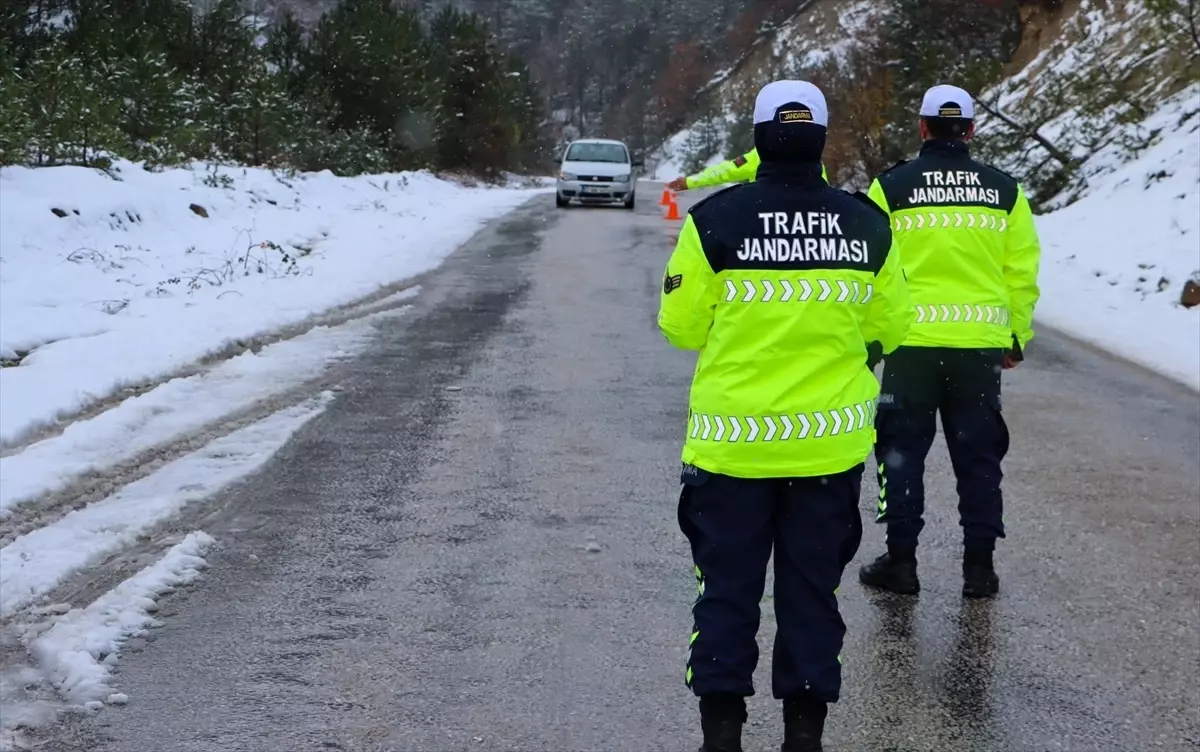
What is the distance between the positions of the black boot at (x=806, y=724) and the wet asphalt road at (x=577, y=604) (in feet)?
1.02

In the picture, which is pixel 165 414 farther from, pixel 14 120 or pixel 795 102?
pixel 14 120

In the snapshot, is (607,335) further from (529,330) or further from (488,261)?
(488,261)

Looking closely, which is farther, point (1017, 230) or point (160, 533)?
point (160, 533)

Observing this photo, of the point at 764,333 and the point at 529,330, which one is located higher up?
the point at 764,333

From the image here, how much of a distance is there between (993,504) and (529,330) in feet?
22.3

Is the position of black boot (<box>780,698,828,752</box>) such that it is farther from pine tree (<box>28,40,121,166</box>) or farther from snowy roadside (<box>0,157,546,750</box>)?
pine tree (<box>28,40,121,166</box>)

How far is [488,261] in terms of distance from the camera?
17.3 metres

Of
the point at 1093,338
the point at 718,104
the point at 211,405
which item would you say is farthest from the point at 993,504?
the point at 718,104

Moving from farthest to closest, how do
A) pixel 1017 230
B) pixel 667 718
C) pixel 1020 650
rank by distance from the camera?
1. pixel 1017 230
2. pixel 1020 650
3. pixel 667 718

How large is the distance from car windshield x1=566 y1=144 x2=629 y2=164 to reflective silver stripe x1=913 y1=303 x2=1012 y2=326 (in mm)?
25865

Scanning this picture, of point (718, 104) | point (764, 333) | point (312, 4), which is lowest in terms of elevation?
point (764, 333)

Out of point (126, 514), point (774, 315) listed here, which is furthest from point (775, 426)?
point (126, 514)

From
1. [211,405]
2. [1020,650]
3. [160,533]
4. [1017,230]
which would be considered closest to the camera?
[1020,650]

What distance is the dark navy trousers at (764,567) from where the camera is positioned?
3354 millimetres
